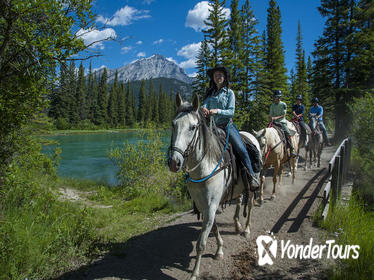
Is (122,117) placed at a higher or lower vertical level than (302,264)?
higher

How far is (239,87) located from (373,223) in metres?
24.5

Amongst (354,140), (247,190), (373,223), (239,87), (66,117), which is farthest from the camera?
(66,117)

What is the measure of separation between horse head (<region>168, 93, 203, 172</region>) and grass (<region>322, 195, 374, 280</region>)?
3011 millimetres

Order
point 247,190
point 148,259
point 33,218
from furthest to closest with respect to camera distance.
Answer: point 33,218 → point 247,190 → point 148,259

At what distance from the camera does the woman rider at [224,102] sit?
4.11m

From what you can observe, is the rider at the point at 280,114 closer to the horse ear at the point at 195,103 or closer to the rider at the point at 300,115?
the rider at the point at 300,115

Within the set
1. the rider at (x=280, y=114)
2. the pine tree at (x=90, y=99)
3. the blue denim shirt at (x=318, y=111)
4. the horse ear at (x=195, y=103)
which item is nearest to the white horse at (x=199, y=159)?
the horse ear at (x=195, y=103)

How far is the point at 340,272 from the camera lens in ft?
11.2

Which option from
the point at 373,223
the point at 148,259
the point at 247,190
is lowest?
the point at 148,259

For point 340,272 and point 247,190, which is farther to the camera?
point 247,190

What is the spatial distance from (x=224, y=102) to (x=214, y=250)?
9.92ft

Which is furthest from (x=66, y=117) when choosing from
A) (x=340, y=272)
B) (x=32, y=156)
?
(x=340, y=272)

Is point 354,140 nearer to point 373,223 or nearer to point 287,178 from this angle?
point 287,178

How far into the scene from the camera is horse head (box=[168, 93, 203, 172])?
282 cm
